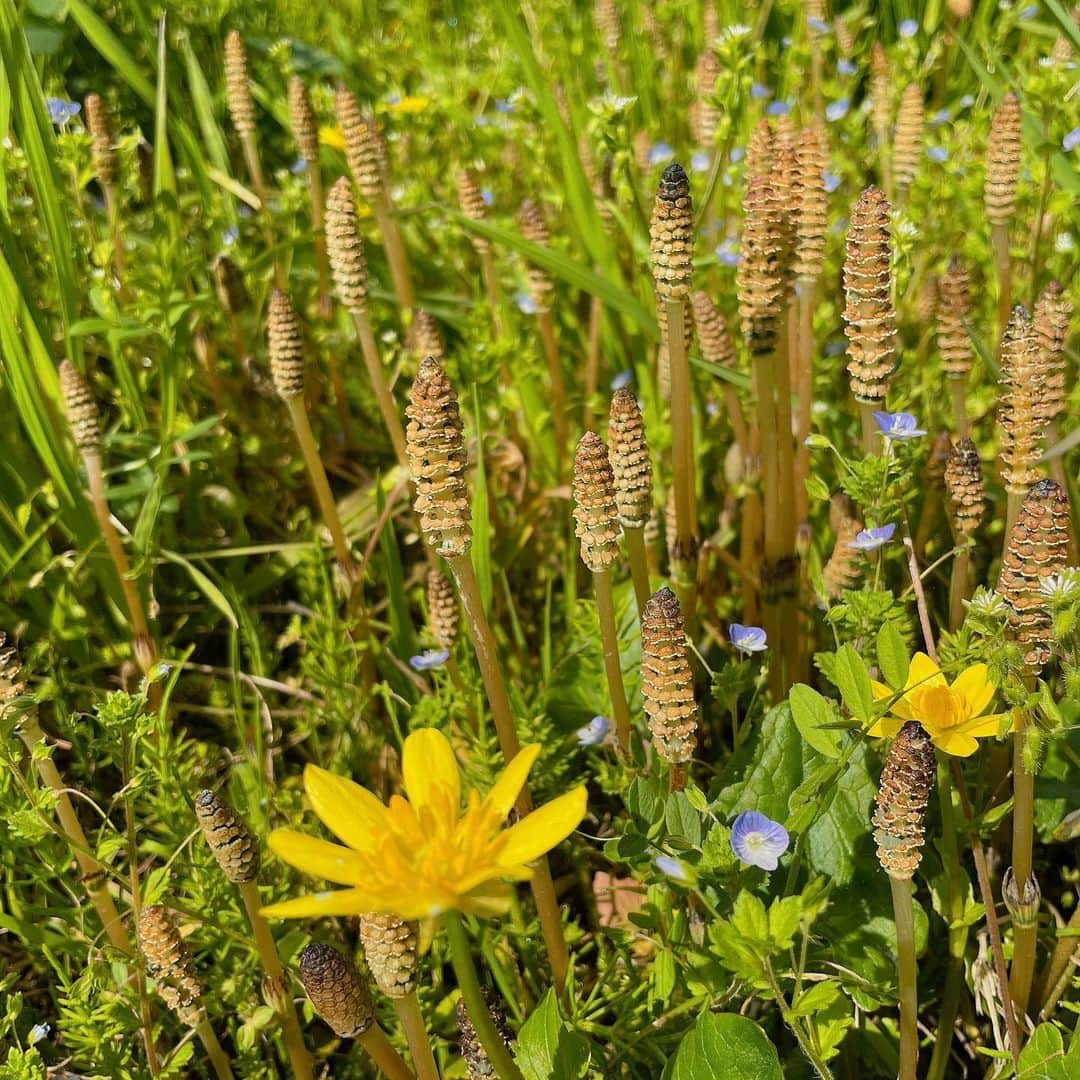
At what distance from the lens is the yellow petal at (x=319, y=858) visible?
94 cm

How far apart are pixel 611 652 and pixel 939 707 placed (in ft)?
1.19

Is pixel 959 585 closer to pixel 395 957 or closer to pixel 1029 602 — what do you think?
pixel 1029 602

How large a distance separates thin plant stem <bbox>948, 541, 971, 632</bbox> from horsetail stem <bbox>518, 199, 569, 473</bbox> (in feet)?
2.65

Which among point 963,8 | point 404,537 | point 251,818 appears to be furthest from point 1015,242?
point 251,818

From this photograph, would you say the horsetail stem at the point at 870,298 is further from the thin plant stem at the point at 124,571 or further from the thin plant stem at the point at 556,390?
the thin plant stem at the point at 124,571

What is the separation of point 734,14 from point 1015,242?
3.29 feet

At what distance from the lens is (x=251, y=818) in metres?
1.63

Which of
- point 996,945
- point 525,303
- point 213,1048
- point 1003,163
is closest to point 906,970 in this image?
point 996,945

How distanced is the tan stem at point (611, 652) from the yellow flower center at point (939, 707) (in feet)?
1.10

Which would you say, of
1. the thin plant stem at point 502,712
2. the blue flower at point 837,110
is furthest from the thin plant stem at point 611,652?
the blue flower at point 837,110

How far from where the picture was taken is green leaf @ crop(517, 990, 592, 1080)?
1147 mm

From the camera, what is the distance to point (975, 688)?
49.7 inches

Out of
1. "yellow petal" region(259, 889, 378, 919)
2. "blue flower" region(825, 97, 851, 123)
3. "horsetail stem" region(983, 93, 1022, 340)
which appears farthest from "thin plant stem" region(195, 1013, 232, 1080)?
"blue flower" region(825, 97, 851, 123)

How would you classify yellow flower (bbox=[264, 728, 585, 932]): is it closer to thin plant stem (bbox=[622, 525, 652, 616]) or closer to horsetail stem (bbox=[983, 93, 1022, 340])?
thin plant stem (bbox=[622, 525, 652, 616])
